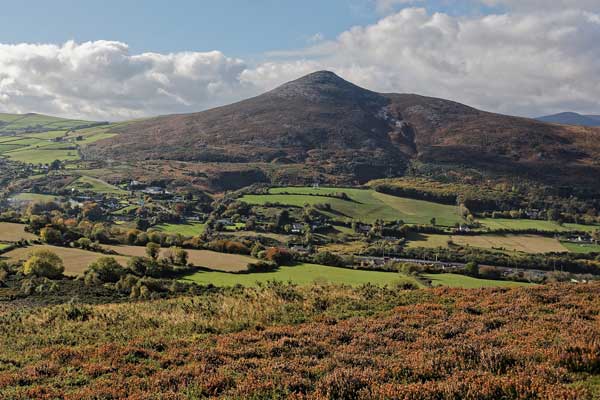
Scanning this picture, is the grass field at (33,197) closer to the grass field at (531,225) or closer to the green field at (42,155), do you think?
the green field at (42,155)

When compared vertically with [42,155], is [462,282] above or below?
below

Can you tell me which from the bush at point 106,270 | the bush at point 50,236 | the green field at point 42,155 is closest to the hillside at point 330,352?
the bush at point 106,270

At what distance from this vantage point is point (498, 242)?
86.8 meters

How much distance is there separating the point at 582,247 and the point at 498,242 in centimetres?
1512

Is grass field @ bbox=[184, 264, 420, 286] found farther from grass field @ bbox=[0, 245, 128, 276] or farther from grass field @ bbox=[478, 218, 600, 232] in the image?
grass field @ bbox=[478, 218, 600, 232]

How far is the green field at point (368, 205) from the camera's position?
108 meters

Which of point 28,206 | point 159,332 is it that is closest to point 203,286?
point 159,332

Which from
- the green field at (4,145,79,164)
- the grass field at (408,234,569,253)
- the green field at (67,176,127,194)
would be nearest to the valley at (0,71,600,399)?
the grass field at (408,234,569,253)

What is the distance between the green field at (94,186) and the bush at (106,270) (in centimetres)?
8181

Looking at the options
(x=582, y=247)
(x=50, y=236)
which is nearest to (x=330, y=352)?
(x=50, y=236)

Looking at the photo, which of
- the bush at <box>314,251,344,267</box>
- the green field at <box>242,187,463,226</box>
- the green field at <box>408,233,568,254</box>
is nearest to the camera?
the bush at <box>314,251,344,267</box>

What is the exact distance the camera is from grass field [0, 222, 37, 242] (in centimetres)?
6544

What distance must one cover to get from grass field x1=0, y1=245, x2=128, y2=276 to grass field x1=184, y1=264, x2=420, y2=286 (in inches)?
519

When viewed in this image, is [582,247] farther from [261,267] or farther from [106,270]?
[106,270]
